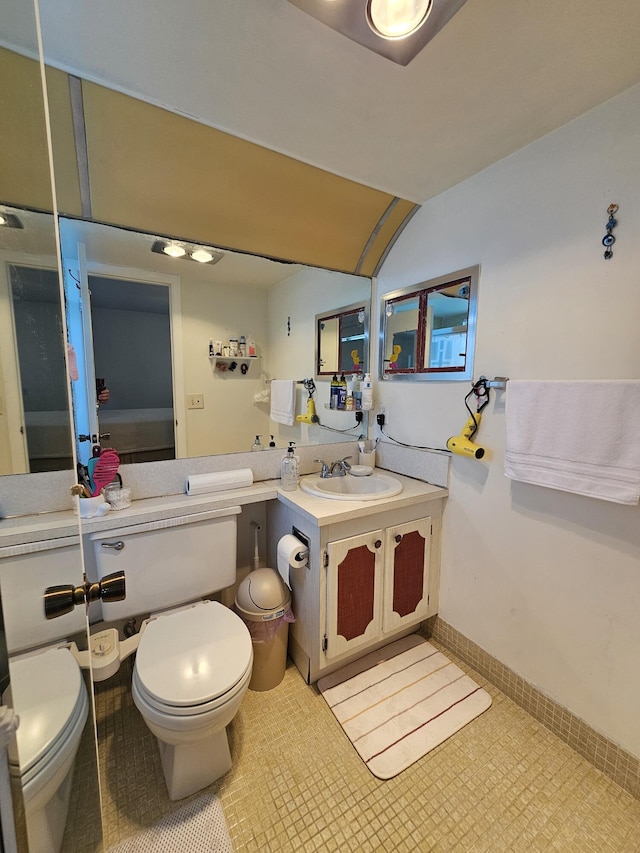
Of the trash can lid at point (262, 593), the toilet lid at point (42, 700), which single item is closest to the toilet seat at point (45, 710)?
the toilet lid at point (42, 700)

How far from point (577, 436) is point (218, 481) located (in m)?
1.46

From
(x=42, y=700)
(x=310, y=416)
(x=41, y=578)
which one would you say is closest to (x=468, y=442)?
(x=310, y=416)

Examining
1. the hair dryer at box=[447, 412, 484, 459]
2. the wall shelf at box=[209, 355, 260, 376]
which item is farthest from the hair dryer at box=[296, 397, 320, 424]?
the hair dryer at box=[447, 412, 484, 459]

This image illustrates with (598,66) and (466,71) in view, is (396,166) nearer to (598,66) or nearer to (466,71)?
(466,71)

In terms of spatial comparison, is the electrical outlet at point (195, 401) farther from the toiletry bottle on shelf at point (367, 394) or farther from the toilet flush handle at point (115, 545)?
the toiletry bottle on shelf at point (367, 394)

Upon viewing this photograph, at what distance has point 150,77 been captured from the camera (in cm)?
101

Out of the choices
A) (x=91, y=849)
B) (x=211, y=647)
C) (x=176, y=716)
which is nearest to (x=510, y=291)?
(x=211, y=647)

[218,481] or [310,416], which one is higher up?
[310,416]

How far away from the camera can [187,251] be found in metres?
1.58

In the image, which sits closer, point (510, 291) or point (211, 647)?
point (211, 647)

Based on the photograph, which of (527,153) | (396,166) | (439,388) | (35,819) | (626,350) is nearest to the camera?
(35,819)

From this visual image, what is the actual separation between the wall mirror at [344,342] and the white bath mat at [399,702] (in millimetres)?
1565

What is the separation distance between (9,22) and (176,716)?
1.74 metres

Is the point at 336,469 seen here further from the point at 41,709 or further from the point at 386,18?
the point at 386,18
